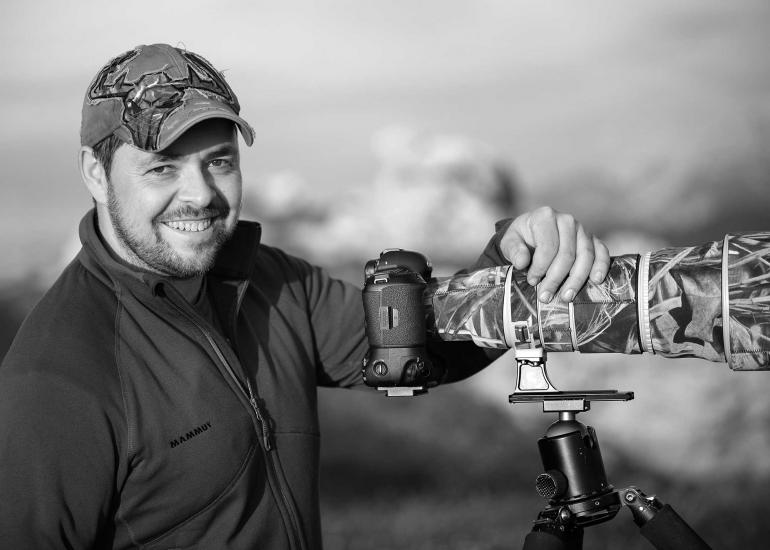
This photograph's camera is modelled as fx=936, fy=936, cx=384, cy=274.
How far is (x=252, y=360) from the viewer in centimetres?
157

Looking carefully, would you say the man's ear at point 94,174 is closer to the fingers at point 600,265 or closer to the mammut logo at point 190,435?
the mammut logo at point 190,435

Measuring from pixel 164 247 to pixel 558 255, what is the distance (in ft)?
2.03

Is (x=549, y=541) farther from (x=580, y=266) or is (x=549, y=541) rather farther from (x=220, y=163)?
(x=220, y=163)

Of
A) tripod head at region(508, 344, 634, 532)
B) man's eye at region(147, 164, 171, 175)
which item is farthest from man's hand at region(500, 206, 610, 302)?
man's eye at region(147, 164, 171, 175)

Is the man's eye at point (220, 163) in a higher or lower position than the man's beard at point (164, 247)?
higher

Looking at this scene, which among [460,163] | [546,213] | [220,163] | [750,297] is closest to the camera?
[750,297]

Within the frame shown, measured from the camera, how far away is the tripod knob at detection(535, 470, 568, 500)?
1269 mm

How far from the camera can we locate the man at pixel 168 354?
127cm

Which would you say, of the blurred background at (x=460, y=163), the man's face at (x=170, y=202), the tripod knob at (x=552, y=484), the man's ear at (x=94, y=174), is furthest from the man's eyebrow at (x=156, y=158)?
the blurred background at (x=460, y=163)

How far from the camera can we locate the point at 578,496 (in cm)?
128

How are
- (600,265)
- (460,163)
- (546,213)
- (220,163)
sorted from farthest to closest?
(460,163), (220,163), (546,213), (600,265)

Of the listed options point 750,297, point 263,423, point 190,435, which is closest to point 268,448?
point 263,423

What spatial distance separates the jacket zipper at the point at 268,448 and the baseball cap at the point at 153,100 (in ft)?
0.90

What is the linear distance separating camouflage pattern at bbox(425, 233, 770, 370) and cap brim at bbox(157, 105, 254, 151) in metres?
0.47
